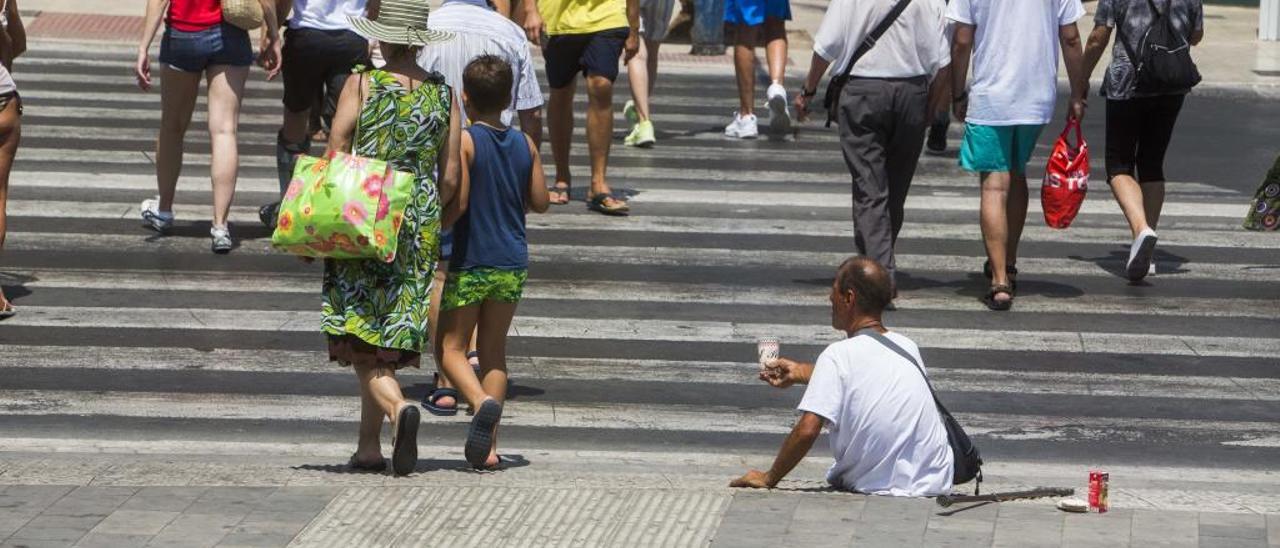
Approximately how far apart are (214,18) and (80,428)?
3.28 m

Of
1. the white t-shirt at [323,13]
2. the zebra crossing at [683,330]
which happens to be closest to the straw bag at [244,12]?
the white t-shirt at [323,13]

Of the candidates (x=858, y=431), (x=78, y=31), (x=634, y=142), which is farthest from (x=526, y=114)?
(x=78, y=31)

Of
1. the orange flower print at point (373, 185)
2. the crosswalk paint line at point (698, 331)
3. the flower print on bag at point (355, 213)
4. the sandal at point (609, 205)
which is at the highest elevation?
the orange flower print at point (373, 185)

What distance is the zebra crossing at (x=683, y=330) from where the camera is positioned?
25.7 feet

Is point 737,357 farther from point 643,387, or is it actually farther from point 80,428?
point 80,428

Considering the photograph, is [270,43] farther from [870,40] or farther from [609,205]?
[870,40]

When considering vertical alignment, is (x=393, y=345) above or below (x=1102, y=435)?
above

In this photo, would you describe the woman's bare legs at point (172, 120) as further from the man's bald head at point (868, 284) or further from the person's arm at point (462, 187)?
the man's bald head at point (868, 284)

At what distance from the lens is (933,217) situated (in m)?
12.3

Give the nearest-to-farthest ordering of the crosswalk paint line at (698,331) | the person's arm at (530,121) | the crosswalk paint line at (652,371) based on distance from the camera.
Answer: the crosswalk paint line at (652,371), the crosswalk paint line at (698,331), the person's arm at (530,121)

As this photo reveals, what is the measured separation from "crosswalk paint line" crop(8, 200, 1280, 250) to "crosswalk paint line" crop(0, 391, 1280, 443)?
3436 mm

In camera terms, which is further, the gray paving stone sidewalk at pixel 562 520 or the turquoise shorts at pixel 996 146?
the turquoise shorts at pixel 996 146

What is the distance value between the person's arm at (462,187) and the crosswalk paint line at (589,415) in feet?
3.49

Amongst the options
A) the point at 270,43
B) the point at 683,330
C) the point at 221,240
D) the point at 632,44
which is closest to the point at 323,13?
the point at 270,43
